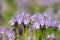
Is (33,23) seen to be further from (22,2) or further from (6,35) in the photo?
(22,2)

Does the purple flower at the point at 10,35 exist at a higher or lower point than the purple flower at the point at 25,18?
lower

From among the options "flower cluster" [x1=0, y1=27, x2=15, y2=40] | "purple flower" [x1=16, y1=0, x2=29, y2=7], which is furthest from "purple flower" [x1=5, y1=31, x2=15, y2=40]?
"purple flower" [x1=16, y1=0, x2=29, y2=7]

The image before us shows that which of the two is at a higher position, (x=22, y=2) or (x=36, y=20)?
(x=22, y=2)

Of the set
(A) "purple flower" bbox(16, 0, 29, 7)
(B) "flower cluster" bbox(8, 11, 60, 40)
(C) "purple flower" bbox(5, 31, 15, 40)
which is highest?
(A) "purple flower" bbox(16, 0, 29, 7)

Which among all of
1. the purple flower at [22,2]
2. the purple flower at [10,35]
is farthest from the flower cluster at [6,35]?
the purple flower at [22,2]

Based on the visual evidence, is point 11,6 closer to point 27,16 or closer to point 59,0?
point 59,0

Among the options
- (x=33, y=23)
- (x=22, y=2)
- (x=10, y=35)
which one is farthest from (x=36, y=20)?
(x=22, y=2)

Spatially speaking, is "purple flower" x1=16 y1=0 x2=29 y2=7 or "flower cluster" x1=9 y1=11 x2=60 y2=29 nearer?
"flower cluster" x1=9 y1=11 x2=60 y2=29

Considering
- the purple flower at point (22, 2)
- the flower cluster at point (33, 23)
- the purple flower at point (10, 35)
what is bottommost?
the purple flower at point (10, 35)

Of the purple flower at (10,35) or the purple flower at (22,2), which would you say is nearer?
the purple flower at (10,35)

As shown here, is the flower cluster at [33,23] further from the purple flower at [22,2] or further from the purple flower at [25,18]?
the purple flower at [22,2]

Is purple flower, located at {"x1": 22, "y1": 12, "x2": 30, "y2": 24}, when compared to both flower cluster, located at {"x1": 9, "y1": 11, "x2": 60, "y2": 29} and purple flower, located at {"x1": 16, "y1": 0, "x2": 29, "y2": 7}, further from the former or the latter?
purple flower, located at {"x1": 16, "y1": 0, "x2": 29, "y2": 7}
